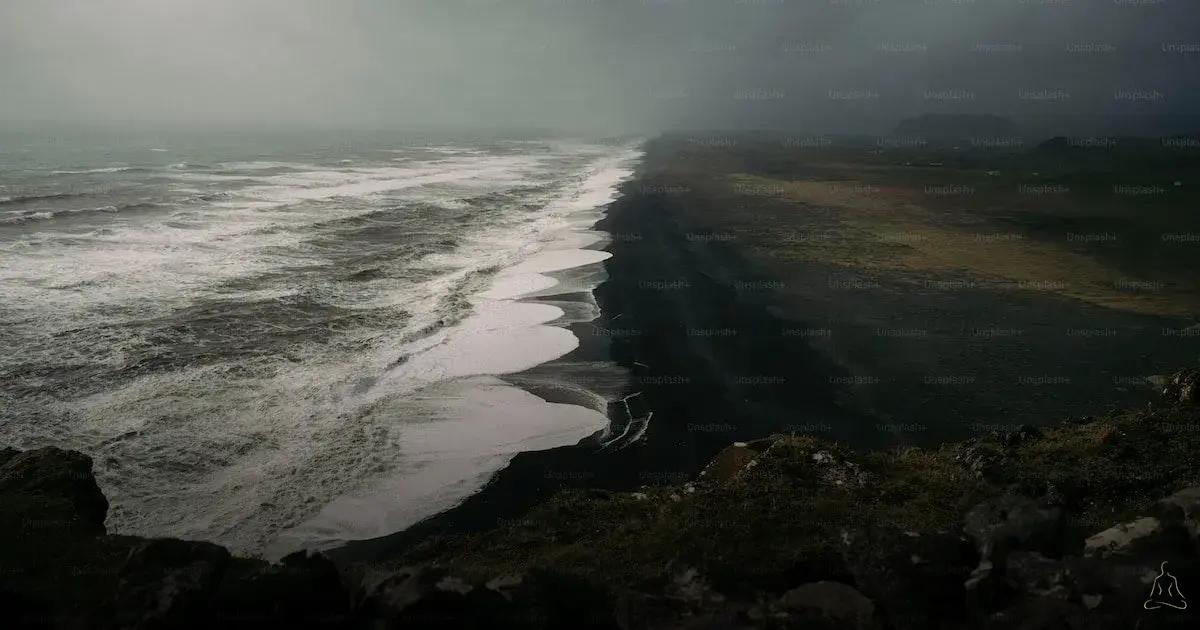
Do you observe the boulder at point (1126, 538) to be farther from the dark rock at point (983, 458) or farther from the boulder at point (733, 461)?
the boulder at point (733, 461)

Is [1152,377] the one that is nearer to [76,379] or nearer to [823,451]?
[823,451]

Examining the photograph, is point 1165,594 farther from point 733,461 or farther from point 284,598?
point 284,598

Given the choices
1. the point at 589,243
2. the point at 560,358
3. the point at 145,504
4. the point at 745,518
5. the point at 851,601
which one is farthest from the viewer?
the point at 589,243

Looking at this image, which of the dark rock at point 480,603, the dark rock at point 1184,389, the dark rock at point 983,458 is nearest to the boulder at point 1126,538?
the dark rock at point 983,458

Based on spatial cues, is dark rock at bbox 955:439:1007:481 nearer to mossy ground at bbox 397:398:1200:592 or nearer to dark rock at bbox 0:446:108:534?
mossy ground at bbox 397:398:1200:592

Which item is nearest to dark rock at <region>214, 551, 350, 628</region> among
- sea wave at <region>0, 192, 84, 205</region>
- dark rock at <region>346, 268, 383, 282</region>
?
dark rock at <region>346, 268, 383, 282</region>

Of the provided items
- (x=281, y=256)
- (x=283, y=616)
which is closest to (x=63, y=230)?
(x=281, y=256)
